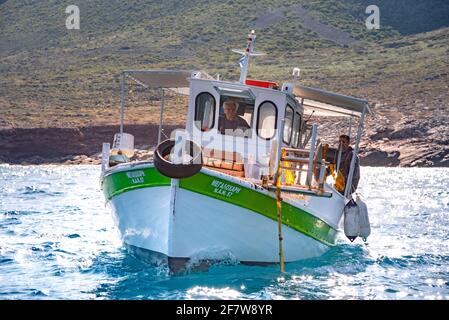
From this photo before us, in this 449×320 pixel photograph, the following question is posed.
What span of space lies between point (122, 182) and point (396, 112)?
225ft

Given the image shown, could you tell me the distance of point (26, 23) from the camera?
116 metres

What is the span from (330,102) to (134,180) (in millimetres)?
5259

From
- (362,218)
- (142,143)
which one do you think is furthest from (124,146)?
(142,143)

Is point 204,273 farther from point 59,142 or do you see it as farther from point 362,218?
point 59,142

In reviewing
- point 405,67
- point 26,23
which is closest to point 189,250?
point 405,67

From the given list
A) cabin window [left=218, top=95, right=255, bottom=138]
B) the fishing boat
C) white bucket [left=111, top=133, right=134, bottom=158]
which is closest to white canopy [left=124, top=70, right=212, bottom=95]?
the fishing boat

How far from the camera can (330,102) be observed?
1695 centimetres

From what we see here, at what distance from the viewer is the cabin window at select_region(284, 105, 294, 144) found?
15.9m

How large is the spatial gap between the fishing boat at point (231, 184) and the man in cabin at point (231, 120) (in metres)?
0.02

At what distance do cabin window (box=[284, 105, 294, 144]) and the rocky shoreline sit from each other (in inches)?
2171

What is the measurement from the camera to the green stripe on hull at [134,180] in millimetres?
13229

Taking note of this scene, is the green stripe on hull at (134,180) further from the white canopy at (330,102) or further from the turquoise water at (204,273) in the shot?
the white canopy at (330,102)

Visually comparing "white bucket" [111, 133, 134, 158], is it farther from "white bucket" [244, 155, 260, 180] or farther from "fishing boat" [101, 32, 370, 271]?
"white bucket" [244, 155, 260, 180]
